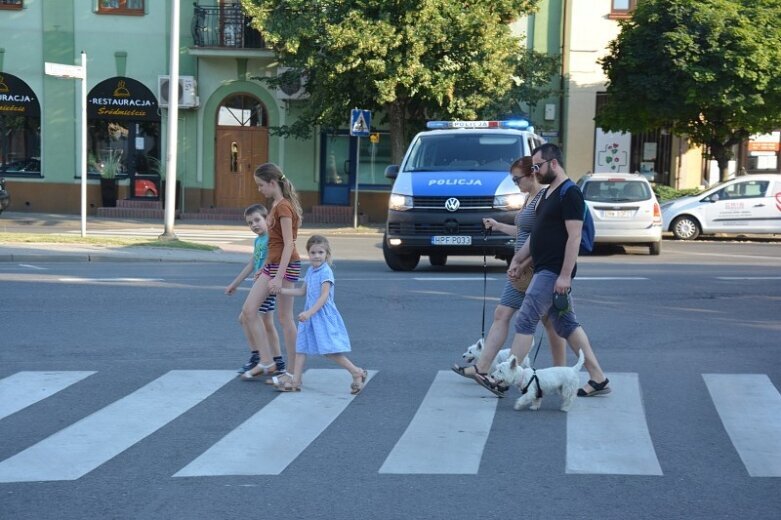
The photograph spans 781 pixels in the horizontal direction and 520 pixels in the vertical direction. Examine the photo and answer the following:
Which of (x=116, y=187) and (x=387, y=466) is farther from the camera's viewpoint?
(x=116, y=187)

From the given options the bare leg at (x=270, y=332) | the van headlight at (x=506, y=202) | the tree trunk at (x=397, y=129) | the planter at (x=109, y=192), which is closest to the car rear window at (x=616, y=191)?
the van headlight at (x=506, y=202)

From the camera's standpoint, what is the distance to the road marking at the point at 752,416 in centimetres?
654

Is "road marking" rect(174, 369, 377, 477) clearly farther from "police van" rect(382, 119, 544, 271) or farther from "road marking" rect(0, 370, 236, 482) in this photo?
"police van" rect(382, 119, 544, 271)

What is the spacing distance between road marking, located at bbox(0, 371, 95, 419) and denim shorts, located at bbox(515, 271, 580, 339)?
3517mm

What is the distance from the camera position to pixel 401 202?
16266mm

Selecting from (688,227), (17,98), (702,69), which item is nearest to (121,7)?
(17,98)

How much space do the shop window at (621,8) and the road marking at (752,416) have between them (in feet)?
79.1

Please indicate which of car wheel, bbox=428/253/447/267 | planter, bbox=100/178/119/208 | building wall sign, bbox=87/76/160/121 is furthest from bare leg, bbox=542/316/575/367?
building wall sign, bbox=87/76/160/121

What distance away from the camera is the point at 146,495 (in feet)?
19.1

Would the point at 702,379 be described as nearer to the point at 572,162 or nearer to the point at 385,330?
the point at 385,330

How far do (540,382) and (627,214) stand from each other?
13.7 meters

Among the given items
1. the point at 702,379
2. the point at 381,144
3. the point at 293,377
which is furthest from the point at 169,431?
the point at 381,144

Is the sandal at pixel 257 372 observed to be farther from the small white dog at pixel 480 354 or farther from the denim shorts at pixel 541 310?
the denim shorts at pixel 541 310

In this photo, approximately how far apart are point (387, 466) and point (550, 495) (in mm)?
1007
